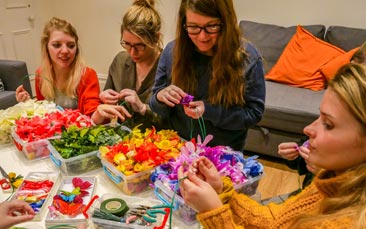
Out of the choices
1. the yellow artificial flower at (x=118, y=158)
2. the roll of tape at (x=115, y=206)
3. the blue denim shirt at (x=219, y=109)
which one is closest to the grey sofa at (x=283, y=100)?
the blue denim shirt at (x=219, y=109)

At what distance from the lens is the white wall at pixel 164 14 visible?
3.20 m

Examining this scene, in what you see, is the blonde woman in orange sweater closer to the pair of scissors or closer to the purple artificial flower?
the pair of scissors

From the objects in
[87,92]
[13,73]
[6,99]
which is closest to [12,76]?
[13,73]

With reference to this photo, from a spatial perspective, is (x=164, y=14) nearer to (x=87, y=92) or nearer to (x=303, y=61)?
(x=303, y=61)

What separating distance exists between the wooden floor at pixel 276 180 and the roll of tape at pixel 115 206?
1.47 m

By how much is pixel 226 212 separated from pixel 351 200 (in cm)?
29

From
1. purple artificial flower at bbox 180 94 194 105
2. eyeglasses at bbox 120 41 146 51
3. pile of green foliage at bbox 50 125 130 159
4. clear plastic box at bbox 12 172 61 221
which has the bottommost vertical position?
clear plastic box at bbox 12 172 61 221

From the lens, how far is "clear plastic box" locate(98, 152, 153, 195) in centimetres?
112

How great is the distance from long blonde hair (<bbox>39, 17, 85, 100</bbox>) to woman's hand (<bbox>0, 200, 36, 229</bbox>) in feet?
3.52

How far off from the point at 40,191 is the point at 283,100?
2.08 meters

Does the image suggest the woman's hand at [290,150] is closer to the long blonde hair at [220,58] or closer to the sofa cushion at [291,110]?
the long blonde hair at [220,58]

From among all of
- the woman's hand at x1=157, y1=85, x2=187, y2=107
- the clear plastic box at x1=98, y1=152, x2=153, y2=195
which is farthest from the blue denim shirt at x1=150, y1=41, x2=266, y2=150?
the clear plastic box at x1=98, y1=152, x2=153, y2=195

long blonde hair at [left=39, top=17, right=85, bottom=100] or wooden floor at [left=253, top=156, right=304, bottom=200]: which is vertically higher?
long blonde hair at [left=39, top=17, right=85, bottom=100]

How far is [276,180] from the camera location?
2.55 metres
